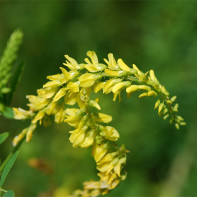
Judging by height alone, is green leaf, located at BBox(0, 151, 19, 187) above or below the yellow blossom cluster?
below

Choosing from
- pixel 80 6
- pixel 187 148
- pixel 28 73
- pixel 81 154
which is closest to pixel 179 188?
pixel 187 148

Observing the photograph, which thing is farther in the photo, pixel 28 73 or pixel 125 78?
pixel 28 73

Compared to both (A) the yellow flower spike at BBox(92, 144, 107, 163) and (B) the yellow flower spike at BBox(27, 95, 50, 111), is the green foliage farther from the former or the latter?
(A) the yellow flower spike at BBox(92, 144, 107, 163)

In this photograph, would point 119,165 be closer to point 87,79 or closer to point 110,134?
point 110,134

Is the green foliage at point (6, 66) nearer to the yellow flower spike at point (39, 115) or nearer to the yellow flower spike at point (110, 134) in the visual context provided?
the yellow flower spike at point (39, 115)

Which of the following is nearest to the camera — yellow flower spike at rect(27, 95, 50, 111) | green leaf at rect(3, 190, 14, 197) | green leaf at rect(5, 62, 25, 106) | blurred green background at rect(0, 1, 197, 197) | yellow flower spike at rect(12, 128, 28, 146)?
green leaf at rect(3, 190, 14, 197)

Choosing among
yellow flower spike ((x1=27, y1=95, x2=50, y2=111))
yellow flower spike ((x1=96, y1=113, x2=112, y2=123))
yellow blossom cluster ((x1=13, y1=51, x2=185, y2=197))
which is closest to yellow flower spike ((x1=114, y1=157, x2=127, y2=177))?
yellow blossom cluster ((x1=13, y1=51, x2=185, y2=197))

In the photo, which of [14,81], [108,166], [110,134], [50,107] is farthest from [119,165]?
[14,81]

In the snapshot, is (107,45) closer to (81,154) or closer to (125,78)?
(81,154)

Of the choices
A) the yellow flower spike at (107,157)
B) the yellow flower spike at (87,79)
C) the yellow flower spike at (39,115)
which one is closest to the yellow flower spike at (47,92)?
the yellow flower spike at (39,115)
